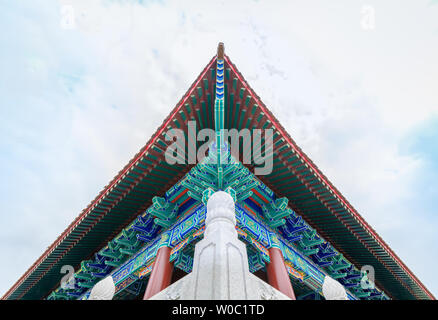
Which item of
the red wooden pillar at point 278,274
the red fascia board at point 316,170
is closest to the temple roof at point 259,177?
the red fascia board at point 316,170

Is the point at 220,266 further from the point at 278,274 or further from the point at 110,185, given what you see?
the point at 110,185

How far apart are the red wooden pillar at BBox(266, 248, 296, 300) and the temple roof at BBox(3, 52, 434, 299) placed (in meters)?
1.55

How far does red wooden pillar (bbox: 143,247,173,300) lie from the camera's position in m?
5.05

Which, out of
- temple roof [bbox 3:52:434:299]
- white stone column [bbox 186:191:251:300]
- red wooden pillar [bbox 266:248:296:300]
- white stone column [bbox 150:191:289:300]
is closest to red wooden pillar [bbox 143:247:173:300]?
temple roof [bbox 3:52:434:299]

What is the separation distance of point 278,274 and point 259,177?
2214mm

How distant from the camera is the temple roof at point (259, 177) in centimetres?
541

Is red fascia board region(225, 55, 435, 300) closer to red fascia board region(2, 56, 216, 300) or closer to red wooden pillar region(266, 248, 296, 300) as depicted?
red fascia board region(2, 56, 216, 300)

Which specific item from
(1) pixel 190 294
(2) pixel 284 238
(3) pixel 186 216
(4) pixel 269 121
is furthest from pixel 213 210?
(2) pixel 284 238

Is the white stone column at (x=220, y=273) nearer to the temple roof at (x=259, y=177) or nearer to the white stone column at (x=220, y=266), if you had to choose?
the white stone column at (x=220, y=266)

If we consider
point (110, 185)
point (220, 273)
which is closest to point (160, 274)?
point (110, 185)

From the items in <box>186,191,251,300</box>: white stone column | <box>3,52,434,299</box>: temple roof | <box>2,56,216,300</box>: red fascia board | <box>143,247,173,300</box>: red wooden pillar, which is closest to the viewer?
<box>186,191,251,300</box>: white stone column

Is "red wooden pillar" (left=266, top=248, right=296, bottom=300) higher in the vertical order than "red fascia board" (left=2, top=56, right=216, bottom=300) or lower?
lower

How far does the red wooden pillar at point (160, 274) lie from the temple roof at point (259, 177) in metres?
1.59

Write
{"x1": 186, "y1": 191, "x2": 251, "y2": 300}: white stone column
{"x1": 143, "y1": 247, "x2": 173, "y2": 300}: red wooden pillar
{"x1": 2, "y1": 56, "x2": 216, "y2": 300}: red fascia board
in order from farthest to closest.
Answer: {"x1": 2, "y1": 56, "x2": 216, "y2": 300}: red fascia board
{"x1": 143, "y1": 247, "x2": 173, "y2": 300}: red wooden pillar
{"x1": 186, "y1": 191, "x2": 251, "y2": 300}: white stone column
